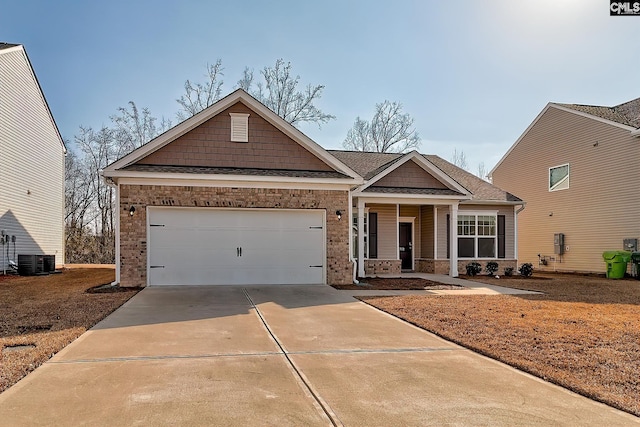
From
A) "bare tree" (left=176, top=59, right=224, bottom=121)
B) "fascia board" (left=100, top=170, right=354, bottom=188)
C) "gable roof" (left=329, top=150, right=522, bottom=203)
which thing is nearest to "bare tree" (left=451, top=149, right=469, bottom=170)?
"bare tree" (left=176, top=59, right=224, bottom=121)

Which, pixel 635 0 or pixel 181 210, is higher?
pixel 635 0

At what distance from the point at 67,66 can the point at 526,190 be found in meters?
24.5

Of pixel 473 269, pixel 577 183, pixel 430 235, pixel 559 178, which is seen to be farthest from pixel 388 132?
pixel 473 269

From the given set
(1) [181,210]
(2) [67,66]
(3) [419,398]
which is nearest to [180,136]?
(1) [181,210]

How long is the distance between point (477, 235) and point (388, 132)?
19.0m

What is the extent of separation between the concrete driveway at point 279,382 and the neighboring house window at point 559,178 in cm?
1755

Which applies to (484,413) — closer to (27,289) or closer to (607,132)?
(27,289)

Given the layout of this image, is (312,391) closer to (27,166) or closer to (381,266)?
(381,266)

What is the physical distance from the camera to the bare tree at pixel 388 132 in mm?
36031

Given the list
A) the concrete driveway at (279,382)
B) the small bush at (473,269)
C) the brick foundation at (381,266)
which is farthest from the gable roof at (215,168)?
the small bush at (473,269)

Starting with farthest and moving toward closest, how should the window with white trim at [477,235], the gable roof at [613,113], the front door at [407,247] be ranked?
1. the front door at [407,247]
2. the gable roof at [613,113]
3. the window with white trim at [477,235]

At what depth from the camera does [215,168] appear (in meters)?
13.1

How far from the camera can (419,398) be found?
14.5 ft

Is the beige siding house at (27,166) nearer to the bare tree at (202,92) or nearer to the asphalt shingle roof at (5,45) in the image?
the asphalt shingle roof at (5,45)
